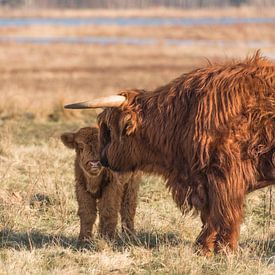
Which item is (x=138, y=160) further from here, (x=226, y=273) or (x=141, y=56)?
(x=141, y=56)

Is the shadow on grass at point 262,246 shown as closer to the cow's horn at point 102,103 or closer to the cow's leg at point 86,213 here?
the cow's leg at point 86,213

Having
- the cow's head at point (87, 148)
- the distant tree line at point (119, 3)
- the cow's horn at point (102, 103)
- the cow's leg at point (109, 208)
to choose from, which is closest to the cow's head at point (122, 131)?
the cow's horn at point (102, 103)

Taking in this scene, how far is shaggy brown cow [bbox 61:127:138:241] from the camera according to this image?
740 centimetres

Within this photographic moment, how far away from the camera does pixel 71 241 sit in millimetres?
7547

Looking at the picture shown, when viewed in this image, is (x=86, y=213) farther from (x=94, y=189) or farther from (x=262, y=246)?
(x=262, y=246)

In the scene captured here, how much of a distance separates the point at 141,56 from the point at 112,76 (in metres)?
8.06

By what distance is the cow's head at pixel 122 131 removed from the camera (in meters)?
7.15

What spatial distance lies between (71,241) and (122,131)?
1185mm

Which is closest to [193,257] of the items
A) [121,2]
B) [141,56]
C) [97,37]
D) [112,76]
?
[112,76]

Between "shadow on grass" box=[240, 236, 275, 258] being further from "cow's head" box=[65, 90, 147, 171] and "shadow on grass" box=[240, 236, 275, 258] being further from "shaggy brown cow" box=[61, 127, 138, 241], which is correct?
"cow's head" box=[65, 90, 147, 171]

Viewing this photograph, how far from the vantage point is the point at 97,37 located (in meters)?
49.7

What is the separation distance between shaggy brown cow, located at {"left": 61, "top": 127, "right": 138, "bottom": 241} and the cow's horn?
0.58 meters

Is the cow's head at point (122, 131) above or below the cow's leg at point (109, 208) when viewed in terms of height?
above

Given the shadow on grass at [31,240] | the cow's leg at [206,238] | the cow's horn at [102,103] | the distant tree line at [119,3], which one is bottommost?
the distant tree line at [119,3]
